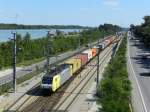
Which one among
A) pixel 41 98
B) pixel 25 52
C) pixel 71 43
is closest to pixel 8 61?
pixel 25 52

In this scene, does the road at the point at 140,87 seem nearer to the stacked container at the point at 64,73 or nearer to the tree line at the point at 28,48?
the stacked container at the point at 64,73

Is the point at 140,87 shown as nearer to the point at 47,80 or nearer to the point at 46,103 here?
the point at 47,80

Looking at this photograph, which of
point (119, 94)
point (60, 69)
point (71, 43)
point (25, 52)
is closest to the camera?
point (119, 94)

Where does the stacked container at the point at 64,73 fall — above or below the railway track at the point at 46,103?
above

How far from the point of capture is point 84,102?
48.7 meters

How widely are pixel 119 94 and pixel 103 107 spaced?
10.7 meters

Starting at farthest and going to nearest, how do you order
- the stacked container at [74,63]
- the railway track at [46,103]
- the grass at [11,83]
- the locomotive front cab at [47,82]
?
the stacked container at [74,63] → the grass at [11,83] → the locomotive front cab at [47,82] → the railway track at [46,103]

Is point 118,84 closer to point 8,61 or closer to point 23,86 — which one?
point 23,86

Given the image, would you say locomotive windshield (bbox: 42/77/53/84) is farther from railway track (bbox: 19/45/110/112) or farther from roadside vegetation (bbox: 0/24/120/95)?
roadside vegetation (bbox: 0/24/120/95)

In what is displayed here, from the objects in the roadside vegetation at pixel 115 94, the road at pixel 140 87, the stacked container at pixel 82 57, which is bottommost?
the road at pixel 140 87

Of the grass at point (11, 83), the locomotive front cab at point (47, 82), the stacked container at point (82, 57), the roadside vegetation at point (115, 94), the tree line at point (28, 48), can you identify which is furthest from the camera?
the tree line at point (28, 48)

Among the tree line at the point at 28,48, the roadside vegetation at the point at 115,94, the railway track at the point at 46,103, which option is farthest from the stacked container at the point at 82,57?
the roadside vegetation at the point at 115,94

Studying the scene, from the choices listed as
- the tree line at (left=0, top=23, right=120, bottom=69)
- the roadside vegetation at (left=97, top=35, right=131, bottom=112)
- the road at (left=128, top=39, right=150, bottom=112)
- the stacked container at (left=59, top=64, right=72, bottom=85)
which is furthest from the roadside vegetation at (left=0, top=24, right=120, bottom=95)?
the roadside vegetation at (left=97, top=35, right=131, bottom=112)

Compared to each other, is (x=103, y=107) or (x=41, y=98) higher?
(x=103, y=107)
